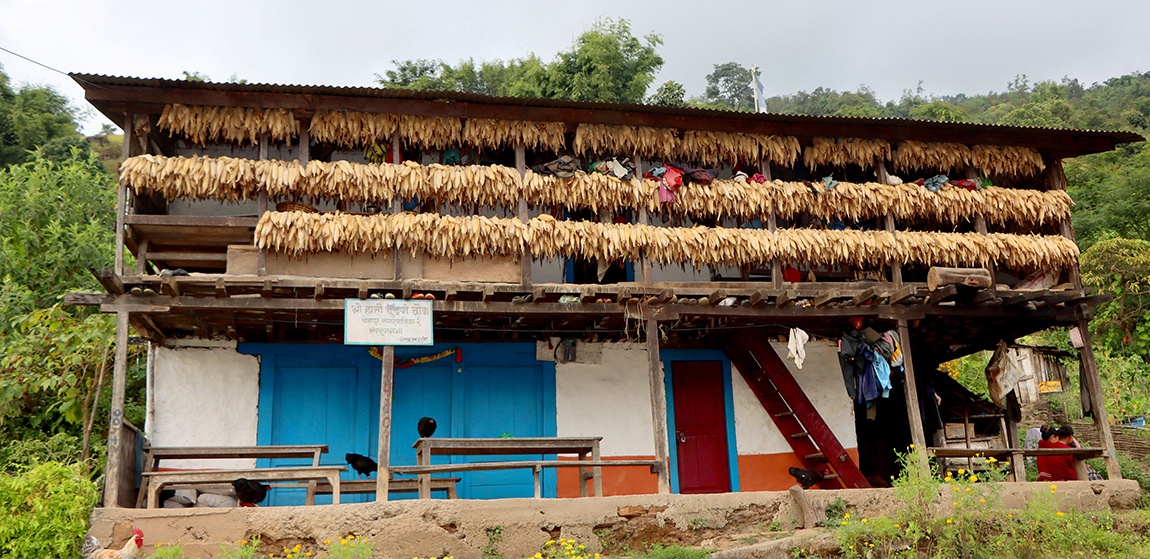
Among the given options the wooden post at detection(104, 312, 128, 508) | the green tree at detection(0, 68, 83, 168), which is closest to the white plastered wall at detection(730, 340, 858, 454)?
the wooden post at detection(104, 312, 128, 508)

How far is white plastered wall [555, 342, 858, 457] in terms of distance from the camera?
36.3 ft

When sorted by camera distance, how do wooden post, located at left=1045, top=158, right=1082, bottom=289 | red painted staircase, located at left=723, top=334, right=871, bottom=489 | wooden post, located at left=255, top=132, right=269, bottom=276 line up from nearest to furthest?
wooden post, located at left=255, top=132, right=269, bottom=276 < red painted staircase, located at left=723, top=334, right=871, bottom=489 < wooden post, located at left=1045, top=158, right=1082, bottom=289

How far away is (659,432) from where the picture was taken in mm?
9000

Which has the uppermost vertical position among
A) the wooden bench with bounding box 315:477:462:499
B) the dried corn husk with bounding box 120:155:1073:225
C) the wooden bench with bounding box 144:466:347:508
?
the dried corn husk with bounding box 120:155:1073:225

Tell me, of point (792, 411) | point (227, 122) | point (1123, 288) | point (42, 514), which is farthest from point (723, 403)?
point (1123, 288)

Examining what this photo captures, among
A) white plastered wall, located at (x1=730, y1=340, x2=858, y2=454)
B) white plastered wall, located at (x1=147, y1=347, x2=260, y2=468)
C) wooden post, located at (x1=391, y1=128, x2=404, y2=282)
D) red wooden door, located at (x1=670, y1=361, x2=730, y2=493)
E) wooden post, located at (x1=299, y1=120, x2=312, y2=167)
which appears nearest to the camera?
wooden post, located at (x1=391, y1=128, x2=404, y2=282)

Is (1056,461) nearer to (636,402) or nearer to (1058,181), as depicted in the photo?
(1058,181)

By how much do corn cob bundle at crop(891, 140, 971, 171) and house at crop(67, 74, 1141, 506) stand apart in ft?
0.12

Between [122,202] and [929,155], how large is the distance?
33.1ft

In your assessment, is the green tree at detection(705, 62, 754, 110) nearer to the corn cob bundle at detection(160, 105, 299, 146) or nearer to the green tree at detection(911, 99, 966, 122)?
the green tree at detection(911, 99, 966, 122)

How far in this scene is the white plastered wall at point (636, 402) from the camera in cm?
1106

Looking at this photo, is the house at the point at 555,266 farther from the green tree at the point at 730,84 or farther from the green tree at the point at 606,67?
the green tree at the point at 730,84

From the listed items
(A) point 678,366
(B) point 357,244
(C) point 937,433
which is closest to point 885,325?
(C) point 937,433

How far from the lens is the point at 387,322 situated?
8.77 metres
